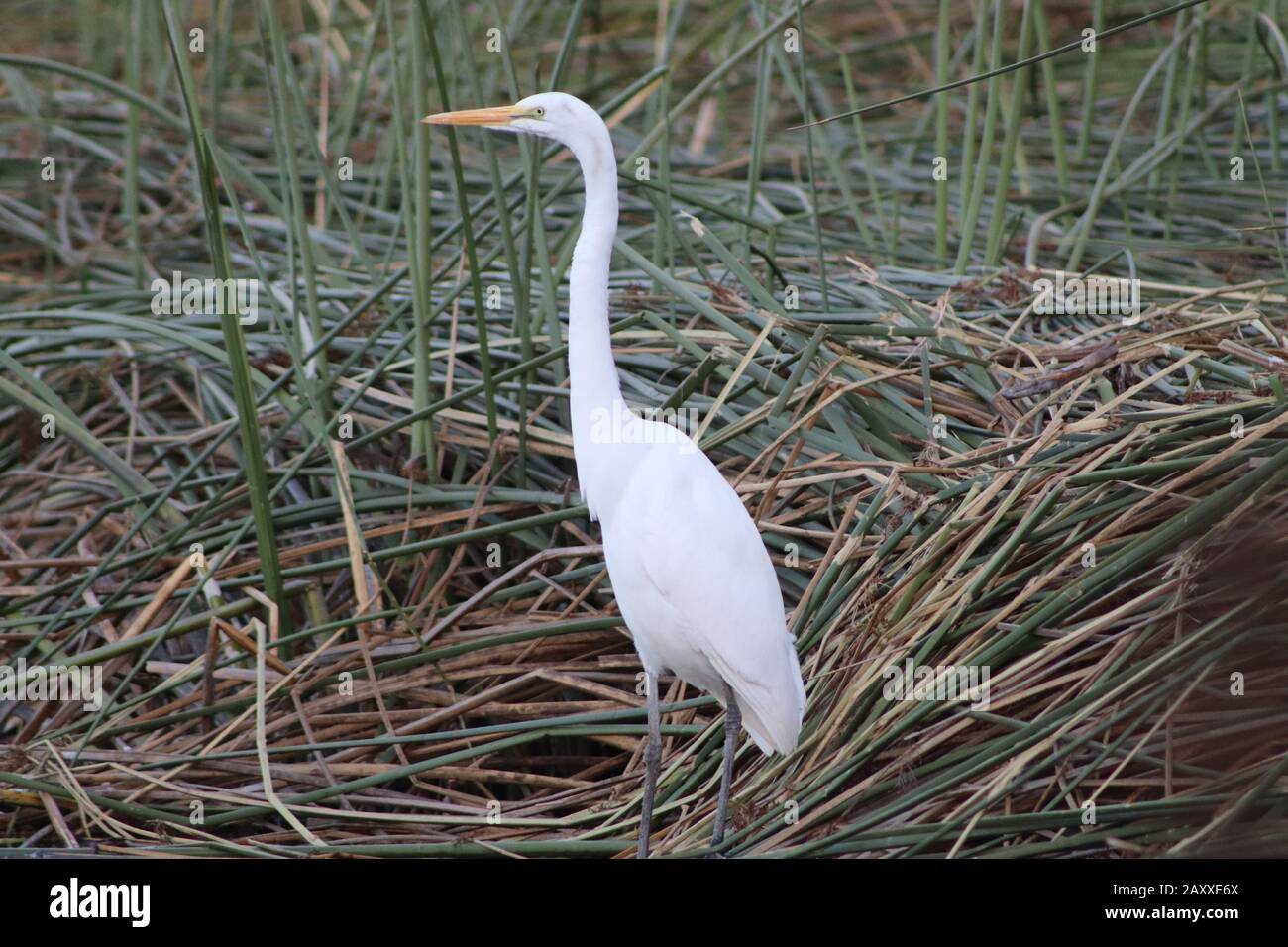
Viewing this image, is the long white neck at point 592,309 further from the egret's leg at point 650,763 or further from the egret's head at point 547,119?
the egret's leg at point 650,763

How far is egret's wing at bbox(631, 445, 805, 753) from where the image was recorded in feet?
6.95

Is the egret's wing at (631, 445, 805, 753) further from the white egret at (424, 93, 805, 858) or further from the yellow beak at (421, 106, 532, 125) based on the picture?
the yellow beak at (421, 106, 532, 125)

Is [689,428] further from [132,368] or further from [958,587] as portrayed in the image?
[132,368]

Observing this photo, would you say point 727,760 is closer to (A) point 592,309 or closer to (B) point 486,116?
(A) point 592,309

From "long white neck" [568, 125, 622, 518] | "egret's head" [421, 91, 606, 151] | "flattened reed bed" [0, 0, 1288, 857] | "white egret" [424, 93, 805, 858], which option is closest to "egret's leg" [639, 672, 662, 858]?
"white egret" [424, 93, 805, 858]

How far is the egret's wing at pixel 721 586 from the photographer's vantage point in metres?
2.12

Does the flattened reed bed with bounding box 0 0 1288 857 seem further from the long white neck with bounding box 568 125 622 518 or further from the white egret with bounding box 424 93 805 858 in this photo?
the long white neck with bounding box 568 125 622 518

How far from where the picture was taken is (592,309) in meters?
2.15

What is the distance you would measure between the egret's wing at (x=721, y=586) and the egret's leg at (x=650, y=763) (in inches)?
5.0

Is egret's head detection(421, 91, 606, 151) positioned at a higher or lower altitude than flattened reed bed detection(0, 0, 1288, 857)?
higher

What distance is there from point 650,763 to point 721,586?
0.32 m

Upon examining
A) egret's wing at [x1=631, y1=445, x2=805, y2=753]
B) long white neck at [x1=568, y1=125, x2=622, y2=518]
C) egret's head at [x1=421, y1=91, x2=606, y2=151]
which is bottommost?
egret's wing at [x1=631, y1=445, x2=805, y2=753]

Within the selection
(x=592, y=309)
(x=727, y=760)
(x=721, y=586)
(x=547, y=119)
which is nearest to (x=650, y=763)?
(x=727, y=760)

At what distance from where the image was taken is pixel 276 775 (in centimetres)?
249
